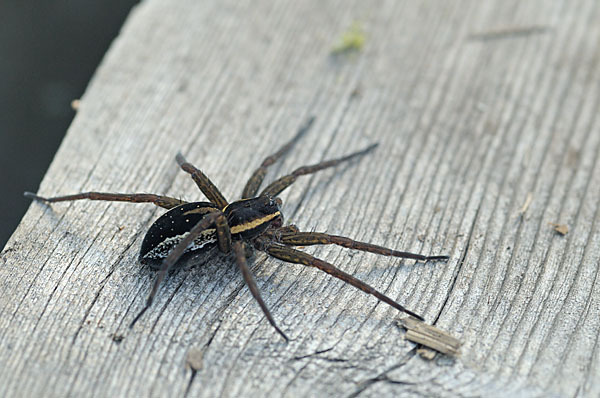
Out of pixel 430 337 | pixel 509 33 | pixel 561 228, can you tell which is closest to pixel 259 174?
pixel 430 337

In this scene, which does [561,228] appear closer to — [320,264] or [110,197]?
[320,264]

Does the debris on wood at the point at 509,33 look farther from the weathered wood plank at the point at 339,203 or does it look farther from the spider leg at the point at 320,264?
the spider leg at the point at 320,264

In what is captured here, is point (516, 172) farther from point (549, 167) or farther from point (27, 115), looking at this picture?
point (27, 115)

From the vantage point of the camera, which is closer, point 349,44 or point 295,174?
A: point 295,174

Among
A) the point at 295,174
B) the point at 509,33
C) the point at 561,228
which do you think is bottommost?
the point at 561,228

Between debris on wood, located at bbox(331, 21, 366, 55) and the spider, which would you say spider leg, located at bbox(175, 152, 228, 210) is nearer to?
the spider

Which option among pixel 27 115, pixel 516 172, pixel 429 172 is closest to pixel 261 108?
pixel 429 172

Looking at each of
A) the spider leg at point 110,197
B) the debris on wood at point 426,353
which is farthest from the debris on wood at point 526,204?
the spider leg at point 110,197
